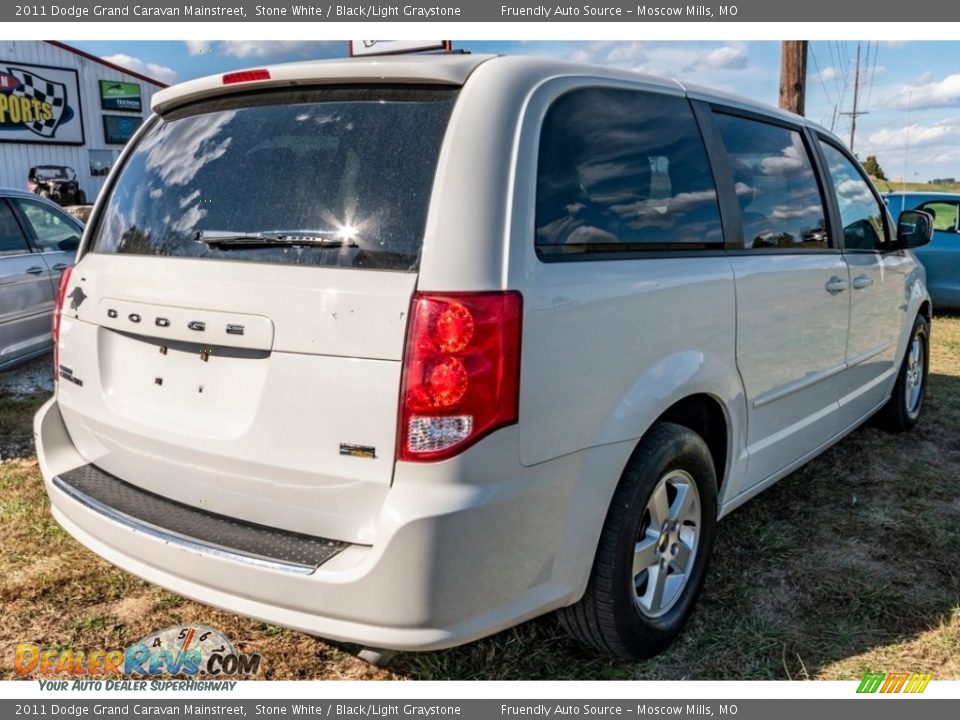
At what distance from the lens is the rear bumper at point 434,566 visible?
1937mm

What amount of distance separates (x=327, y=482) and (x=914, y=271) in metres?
4.37

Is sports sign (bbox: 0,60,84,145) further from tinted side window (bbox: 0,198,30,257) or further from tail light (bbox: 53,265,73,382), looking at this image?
tail light (bbox: 53,265,73,382)

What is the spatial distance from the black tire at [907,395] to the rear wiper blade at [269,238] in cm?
418

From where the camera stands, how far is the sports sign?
76.7ft

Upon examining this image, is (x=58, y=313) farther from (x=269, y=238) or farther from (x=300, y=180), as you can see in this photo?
(x=300, y=180)

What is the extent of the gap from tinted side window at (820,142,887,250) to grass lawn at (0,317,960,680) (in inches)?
53.1

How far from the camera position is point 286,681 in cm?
256

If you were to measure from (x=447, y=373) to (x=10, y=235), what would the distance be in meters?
5.62

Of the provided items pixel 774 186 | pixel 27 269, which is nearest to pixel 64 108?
pixel 27 269

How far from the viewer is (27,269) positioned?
6.18 m

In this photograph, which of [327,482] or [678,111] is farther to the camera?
[678,111]

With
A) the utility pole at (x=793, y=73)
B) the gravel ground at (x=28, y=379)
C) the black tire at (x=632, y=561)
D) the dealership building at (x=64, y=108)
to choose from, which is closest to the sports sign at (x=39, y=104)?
the dealership building at (x=64, y=108)
